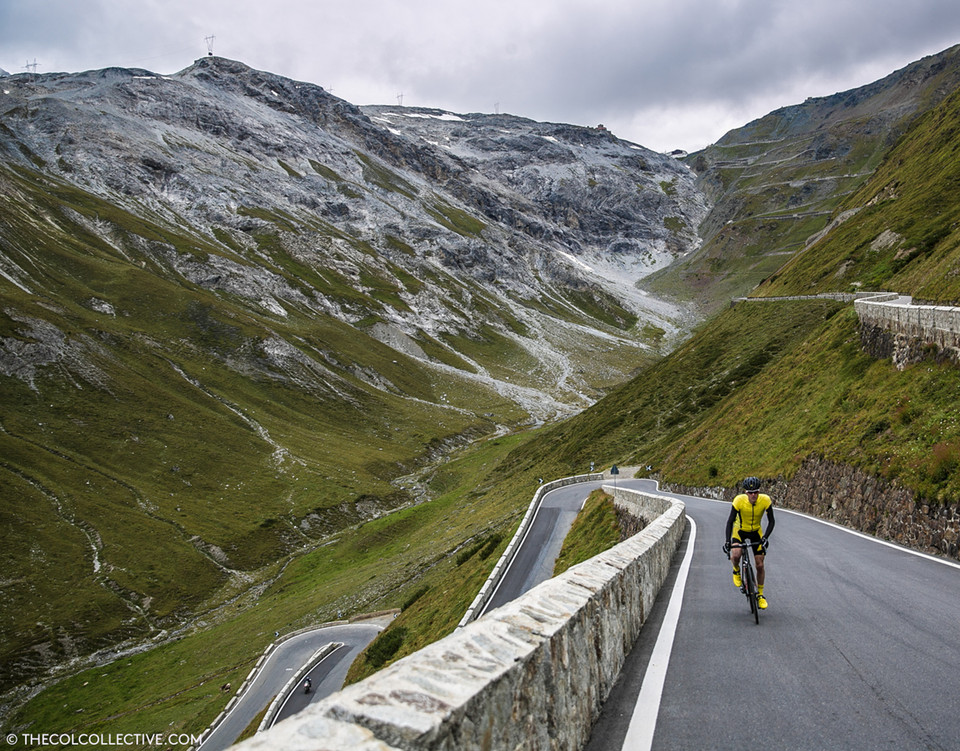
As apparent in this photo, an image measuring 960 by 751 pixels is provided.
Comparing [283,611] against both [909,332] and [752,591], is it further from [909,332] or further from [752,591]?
[909,332]

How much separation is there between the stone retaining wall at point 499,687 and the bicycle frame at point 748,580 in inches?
118

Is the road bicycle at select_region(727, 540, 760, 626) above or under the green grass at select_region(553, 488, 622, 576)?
above

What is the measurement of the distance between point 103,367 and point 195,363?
20.8 metres

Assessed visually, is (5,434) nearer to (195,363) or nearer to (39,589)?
(39,589)

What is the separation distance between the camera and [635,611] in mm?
8500

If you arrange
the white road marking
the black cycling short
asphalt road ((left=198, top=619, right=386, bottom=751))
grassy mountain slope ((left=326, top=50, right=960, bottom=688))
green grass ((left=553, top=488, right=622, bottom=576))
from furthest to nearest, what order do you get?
asphalt road ((left=198, top=619, right=386, bottom=751)), green grass ((left=553, top=488, right=622, bottom=576)), grassy mountain slope ((left=326, top=50, right=960, bottom=688)), the black cycling short, the white road marking

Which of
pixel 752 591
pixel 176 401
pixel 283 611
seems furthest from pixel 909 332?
pixel 176 401

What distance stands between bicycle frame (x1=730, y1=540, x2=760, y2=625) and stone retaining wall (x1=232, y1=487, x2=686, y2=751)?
299 centimetres

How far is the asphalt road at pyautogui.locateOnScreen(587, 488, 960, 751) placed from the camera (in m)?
5.27

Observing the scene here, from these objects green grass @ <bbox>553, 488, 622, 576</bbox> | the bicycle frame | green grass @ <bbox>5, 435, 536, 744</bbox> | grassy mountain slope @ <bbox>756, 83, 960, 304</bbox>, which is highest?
grassy mountain slope @ <bbox>756, 83, 960, 304</bbox>

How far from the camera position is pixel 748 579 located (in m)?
9.35

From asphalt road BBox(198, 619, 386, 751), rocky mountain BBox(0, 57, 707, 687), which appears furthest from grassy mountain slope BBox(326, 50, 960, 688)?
rocky mountain BBox(0, 57, 707, 687)

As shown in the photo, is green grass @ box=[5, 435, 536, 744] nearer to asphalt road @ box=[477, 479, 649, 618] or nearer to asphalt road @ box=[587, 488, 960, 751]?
asphalt road @ box=[477, 479, 649, 618]

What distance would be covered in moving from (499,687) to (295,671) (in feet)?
139
